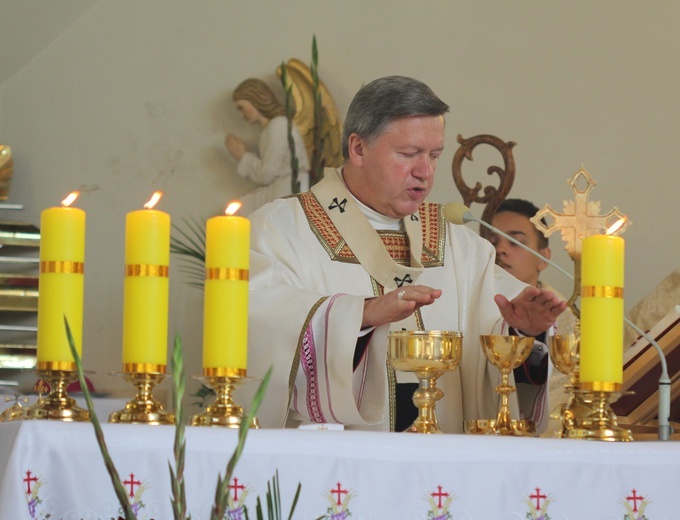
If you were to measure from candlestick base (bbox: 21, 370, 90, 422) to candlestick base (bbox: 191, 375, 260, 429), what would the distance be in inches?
8.6

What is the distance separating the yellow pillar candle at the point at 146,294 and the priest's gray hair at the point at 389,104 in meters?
1.26

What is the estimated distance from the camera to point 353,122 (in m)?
3.63

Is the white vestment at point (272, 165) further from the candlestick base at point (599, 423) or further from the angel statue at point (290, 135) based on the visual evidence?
the candlestick base at point (599, 423)

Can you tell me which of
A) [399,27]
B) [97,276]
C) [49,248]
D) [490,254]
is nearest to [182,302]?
[97,276]

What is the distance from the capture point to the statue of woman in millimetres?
7180

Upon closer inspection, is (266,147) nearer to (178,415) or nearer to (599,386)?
(599,386)

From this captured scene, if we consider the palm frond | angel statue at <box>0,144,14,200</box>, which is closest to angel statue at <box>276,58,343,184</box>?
the palm frond

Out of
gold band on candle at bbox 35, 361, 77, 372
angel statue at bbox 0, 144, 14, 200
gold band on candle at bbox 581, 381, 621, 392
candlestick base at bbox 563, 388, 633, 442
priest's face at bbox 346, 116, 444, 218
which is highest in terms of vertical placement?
angel statue at bbox 0, 144, 14, 200

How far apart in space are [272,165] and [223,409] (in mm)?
4958

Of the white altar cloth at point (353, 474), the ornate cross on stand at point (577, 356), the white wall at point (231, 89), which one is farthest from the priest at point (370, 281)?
the white wall at point (231, 89)

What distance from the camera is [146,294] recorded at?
2320 millimetres

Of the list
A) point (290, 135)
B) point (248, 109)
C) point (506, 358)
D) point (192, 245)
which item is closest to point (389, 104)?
point (506, 358)

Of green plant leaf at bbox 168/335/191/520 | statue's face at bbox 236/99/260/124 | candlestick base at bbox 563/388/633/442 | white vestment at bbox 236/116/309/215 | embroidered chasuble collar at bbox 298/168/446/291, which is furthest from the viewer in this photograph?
statue's face at bbox 236/99/260/124

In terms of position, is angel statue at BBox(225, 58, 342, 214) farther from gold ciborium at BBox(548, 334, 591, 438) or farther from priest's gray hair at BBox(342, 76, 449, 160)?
gold ciborium at BBox(548, 334, 591, 438)
